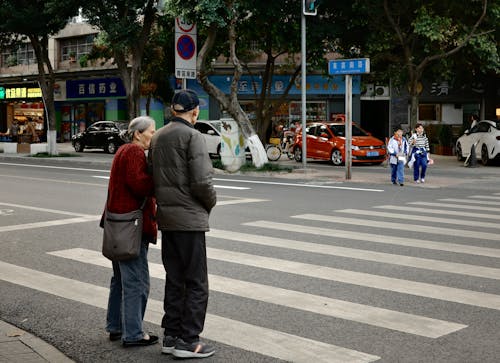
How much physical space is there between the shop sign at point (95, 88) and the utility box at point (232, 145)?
2155 centimetres

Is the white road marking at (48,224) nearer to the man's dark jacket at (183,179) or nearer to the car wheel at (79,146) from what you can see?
the man's dark jacket at (183,179)

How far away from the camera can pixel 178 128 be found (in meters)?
5.05

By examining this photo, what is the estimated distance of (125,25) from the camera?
27984 millimetres

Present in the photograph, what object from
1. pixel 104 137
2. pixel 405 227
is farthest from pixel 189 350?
pixel 104 137

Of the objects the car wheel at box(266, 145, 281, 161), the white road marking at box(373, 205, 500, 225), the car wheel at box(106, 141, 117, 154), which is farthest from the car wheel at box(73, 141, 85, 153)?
the white road marking at box(373, 205, 500, 225)

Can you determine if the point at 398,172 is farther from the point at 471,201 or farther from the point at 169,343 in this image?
the point at 169,343

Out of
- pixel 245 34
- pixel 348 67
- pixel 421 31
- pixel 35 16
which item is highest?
pixel 35 16

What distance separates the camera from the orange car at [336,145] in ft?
87.4

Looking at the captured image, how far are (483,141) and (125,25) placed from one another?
1354 cm

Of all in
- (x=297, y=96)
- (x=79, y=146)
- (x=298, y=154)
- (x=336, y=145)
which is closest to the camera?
(x=336, y=145)

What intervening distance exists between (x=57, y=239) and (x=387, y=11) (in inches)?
720

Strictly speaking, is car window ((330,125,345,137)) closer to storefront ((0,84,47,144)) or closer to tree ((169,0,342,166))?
tree ((169,0,342,166))

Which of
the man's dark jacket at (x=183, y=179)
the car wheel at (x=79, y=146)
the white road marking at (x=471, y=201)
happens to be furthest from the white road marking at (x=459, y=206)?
the car wheel at (x=79, y=146)

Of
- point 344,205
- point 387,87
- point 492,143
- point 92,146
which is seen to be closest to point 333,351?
point 344,205
